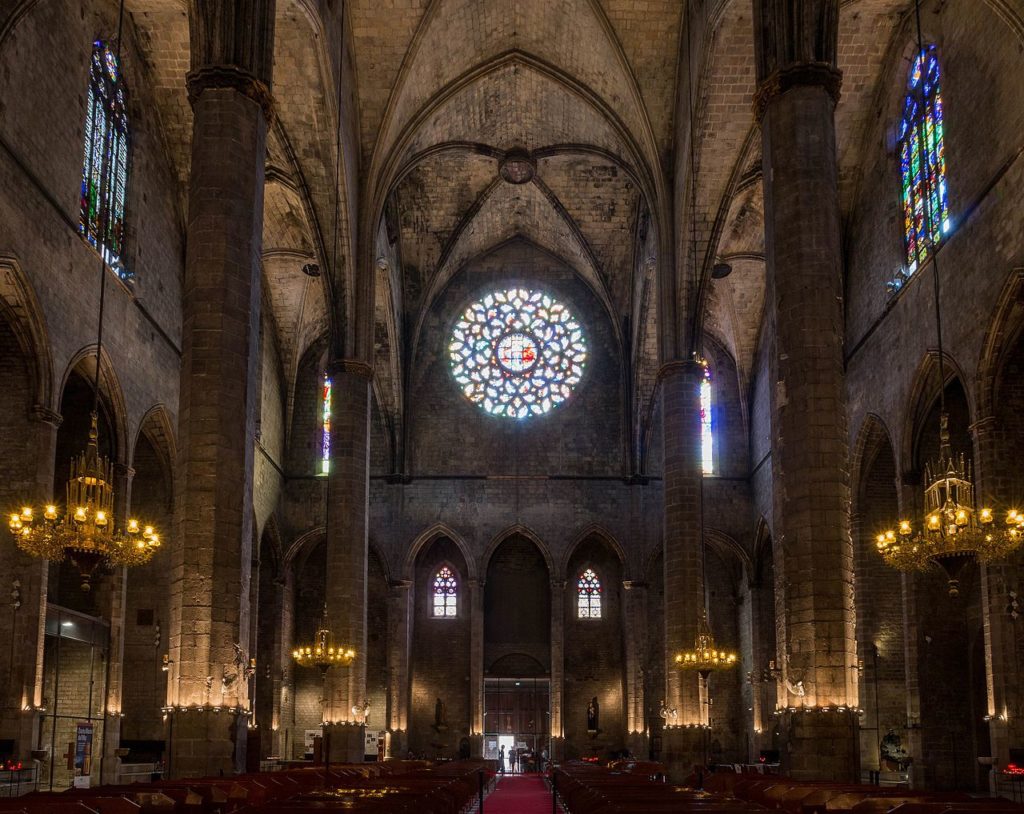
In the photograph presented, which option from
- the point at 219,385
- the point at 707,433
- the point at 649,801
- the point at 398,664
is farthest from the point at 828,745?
the point at 707,433

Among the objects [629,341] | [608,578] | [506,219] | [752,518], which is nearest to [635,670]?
[608,578]

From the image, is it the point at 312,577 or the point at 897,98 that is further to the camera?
the point at 312,577

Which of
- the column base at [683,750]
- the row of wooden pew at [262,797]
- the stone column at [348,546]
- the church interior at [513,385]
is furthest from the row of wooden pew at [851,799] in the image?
the stone column at [348,546]

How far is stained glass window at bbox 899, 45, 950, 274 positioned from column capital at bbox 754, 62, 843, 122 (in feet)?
24.0

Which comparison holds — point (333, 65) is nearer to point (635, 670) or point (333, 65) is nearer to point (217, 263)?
point (217, 263)

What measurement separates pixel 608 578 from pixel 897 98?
20252 millimetres

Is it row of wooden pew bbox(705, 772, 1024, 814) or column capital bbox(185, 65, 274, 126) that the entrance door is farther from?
column capital bbox(185, 65, 274, 126)

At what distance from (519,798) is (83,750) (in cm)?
924

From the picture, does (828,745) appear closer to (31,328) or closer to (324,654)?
(324,654)

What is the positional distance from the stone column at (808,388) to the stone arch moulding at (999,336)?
17.2ft

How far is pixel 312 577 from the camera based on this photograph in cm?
4266

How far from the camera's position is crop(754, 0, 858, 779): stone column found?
16.0 metres

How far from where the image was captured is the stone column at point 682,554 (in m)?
28.5

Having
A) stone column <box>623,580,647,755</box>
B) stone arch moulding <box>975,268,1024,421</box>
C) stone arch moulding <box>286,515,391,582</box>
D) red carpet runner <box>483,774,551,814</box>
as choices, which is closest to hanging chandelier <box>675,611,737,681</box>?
red carpet runner <box>483,774,551,814</box>
